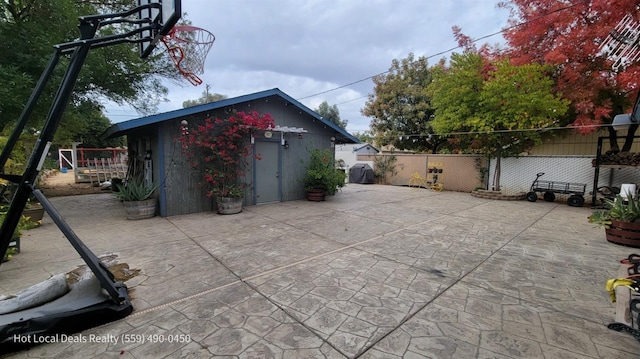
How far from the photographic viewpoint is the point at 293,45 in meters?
9.73

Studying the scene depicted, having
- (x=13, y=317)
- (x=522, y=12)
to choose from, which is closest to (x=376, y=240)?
(x=13, y=317)

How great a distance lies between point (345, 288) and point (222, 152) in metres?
4.69

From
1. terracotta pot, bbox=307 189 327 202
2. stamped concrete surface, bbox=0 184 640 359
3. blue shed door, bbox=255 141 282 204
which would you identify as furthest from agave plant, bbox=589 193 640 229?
blue shed door, bbox=255 141 282 204

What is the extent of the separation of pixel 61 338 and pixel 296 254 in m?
2.43

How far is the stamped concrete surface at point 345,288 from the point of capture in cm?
197

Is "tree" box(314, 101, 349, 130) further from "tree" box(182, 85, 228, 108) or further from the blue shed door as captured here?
the blue shed door

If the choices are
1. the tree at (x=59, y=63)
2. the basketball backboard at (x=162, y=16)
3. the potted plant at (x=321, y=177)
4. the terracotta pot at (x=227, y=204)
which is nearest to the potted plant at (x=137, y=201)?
the terracotta pot at (x=227, y=204)

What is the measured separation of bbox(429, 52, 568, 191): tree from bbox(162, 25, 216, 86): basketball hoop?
841cm

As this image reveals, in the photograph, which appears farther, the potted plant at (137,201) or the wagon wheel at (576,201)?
the wagon wheel at (576,201)

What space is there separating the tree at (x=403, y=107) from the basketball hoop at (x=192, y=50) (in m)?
12.0

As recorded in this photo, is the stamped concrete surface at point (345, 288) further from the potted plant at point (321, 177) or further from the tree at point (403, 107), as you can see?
the tree at point (403, 107)

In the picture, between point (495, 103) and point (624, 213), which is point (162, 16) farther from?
point (495, 103)

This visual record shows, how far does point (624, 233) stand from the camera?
4320 mm

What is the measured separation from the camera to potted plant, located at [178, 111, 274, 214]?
625 centimetres
